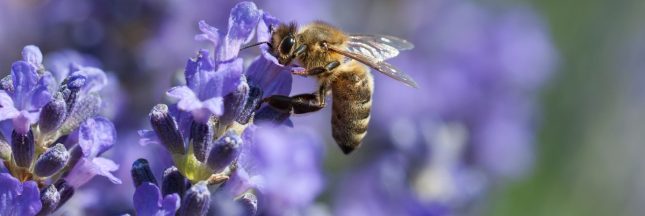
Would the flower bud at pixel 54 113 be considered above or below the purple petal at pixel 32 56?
below

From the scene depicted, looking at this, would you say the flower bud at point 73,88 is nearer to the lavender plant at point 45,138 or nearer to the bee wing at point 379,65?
the lavender plant at point 45,138

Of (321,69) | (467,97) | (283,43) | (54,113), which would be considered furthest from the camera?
(467,97)

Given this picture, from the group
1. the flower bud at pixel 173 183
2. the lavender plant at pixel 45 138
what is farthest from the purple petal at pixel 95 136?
the flower bud at pixel 173 183

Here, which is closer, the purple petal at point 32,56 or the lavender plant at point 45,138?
the lavender plant at point 45,138

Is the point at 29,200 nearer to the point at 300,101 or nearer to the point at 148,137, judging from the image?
the point at 148,137

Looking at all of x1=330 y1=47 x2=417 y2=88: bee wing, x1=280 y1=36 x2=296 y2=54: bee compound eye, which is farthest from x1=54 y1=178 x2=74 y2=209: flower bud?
x1=330 y1=47 x2=417 y2=88: bee wing

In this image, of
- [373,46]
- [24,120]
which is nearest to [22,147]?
[24,120]

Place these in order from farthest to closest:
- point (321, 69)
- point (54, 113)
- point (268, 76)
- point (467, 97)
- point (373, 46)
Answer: point (467, 97), point (373, 46), point (321, 69), point (268, 76), point (54, 113)
